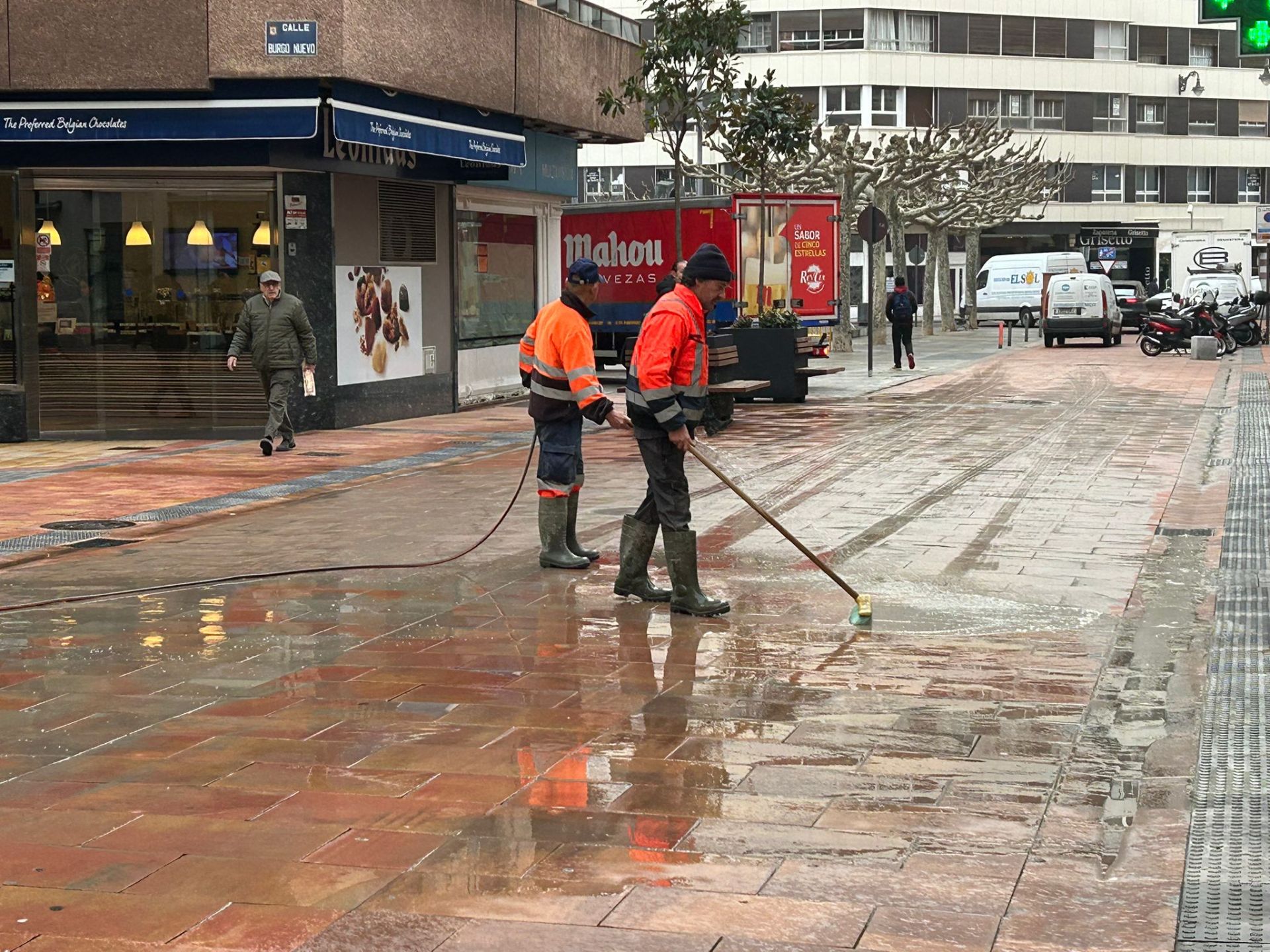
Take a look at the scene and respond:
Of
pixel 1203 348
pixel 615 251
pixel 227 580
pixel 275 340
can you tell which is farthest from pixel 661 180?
pixel 227 580

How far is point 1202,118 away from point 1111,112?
507 cm

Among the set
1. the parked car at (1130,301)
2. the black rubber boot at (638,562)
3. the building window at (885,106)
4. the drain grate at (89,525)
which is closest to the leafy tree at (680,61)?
the drain grate at (89,525)

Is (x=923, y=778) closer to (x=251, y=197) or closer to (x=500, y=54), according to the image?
(x=251, y=197)

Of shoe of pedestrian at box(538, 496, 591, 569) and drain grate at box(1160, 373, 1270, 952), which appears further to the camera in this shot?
Answer: shoe of pedestrian at box(538, 496, 591, 569)

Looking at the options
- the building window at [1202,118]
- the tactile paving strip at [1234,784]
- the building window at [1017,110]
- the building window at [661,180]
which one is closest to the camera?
the tactile paving strip at [1234,784]

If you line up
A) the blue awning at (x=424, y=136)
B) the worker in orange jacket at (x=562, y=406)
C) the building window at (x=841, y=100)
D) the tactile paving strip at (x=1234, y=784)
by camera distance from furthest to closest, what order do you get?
the building window at (x=841, y=100)
the blue awning at (x=424, y=136)
the worker in orange jacket at (x=562, y=406)
the tactile paving strip at (x=1234, y=784)

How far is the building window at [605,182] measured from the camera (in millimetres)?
66875

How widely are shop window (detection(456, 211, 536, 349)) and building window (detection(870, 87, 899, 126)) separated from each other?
136 ft

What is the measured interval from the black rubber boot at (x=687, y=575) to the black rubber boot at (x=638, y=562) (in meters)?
0.31

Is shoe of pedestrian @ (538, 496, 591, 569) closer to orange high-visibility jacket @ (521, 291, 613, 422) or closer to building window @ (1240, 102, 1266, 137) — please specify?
orange high-visibility jacket @ (521, 291, 613, 422)

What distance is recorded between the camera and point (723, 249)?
95.6 feet

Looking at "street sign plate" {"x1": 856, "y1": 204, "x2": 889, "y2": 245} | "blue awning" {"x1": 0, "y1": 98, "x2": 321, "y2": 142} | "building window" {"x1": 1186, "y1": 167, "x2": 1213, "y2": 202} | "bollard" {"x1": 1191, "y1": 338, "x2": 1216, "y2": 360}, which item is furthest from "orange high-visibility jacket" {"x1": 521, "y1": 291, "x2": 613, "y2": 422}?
"building window" {"x1": 1186, "y1": 167, "x2": 1213, "y2": 202}

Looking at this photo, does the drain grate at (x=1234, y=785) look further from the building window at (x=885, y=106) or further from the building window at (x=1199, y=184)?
the building window at (x=1199, y=184)

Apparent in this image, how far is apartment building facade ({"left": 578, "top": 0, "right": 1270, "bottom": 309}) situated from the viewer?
64375 millimetres
